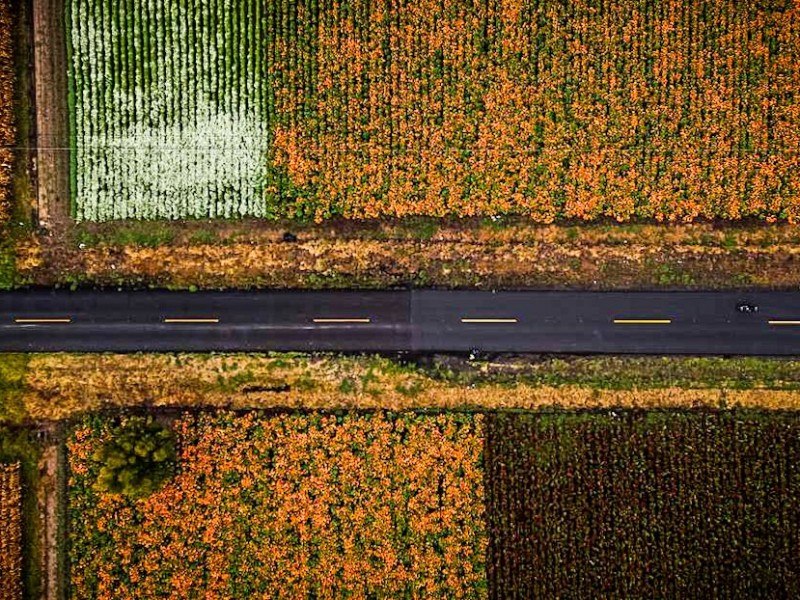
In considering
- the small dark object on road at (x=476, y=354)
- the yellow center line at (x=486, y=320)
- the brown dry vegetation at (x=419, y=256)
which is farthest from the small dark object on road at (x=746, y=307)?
the small dark object on road at (x=476, y=354)

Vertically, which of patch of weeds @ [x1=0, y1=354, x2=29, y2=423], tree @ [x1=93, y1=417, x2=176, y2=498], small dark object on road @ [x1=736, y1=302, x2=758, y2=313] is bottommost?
tree @ [x1=93, y1=417, x2=176, y2=498]

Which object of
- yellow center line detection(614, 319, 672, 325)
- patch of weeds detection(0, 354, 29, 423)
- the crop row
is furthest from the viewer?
yellow center line detection(614, 319, 672, 325)

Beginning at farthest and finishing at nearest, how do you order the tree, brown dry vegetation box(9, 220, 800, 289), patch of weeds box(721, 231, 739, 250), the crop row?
patch of weeds box(721, 231, 739, 250) < brown dry vegetation box(9, 220, 800, 289) < the crop row < the tree

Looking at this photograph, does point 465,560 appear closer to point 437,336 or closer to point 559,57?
point 437,336

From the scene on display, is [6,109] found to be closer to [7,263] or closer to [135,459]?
[7,263]

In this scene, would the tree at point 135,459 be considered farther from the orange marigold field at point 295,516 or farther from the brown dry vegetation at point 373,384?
the brown dry vegetation at point 373,384

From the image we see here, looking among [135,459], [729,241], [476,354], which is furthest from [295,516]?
[729,241]

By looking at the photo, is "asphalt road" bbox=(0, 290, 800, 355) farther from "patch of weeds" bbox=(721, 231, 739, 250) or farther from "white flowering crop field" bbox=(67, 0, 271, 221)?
"white flowering crop field" bbox=(67, 0, 271, 221)

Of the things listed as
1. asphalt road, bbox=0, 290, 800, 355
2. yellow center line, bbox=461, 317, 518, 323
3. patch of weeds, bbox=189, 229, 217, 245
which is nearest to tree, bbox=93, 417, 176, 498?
asphalt road, bbox=0, 290, 800, 355
